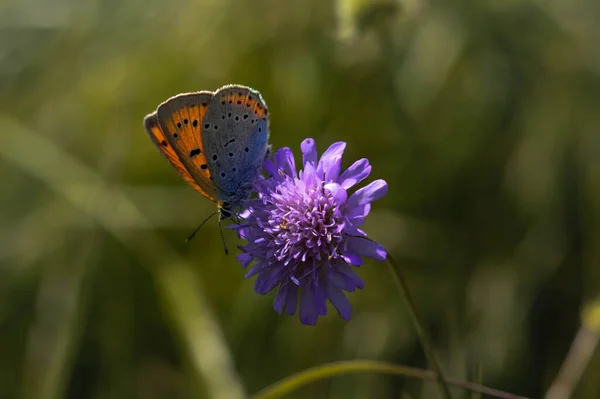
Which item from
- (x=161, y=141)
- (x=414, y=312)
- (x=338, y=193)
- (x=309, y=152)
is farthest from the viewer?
(x=161, y=141)

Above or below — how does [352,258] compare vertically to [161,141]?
below

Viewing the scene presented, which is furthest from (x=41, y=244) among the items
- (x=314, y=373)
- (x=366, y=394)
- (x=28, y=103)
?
(x=314, y=373)

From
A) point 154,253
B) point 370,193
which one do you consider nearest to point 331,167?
point 370,193

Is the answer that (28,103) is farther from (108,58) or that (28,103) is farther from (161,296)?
(161,296)

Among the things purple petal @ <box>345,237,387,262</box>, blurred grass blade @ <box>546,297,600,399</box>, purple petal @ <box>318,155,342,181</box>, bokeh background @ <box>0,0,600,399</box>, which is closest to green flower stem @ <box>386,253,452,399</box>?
purple petal @ <box>345,237,387,262</box>

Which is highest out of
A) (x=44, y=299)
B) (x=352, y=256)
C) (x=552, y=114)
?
(x=552, y=114)

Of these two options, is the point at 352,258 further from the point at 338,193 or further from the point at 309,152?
the point at 309,152
